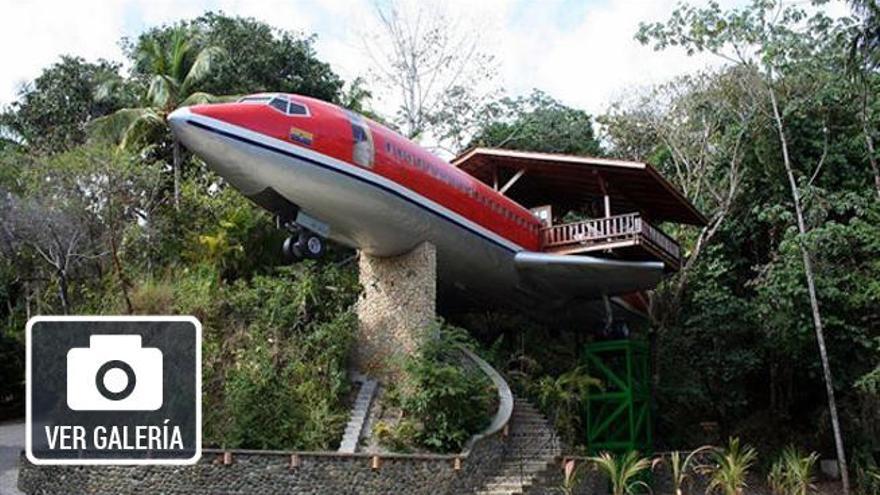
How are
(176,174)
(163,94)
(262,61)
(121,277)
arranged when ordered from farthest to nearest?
(262,61) → (163,94) → (176,174) → (121,277)

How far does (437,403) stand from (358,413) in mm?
1780

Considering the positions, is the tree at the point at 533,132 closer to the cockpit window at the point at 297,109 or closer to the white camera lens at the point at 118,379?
the cockpit window at the point at 297,109

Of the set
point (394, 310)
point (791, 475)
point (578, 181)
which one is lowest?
point (791, 475)

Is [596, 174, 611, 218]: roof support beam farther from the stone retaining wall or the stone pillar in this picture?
the stone retaining wall

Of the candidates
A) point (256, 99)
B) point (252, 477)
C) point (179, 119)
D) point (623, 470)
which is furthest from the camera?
point (623, 470)

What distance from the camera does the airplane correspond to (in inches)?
688

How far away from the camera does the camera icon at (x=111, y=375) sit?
4156 millimetres

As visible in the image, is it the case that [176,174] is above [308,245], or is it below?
above

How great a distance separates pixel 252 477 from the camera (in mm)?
15461

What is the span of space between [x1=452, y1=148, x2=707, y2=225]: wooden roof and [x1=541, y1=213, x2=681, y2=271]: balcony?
1.03 meters

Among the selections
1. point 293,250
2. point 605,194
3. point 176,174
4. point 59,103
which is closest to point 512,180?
point 605,194

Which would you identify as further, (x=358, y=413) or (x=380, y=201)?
(x=380, y=201)

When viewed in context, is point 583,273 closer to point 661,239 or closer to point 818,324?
point 661,239

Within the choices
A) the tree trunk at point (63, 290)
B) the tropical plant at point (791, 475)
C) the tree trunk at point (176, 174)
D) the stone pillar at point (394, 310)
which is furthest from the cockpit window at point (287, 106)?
the tropical plant at point (791, 475)
